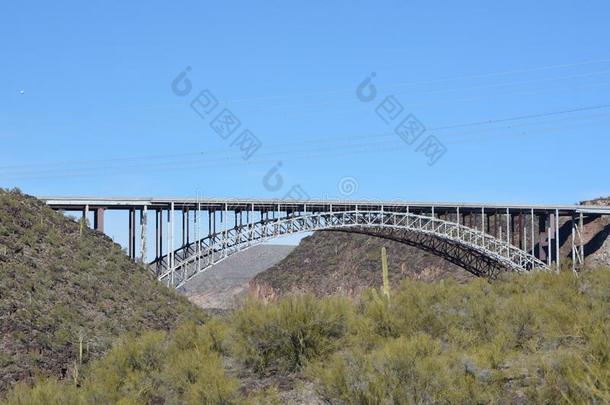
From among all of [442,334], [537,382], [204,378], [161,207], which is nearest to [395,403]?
[537,382]

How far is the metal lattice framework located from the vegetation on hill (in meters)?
29.6

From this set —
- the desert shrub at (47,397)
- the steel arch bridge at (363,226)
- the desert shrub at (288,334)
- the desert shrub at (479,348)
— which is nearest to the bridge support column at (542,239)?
the steel arch bridge at (363,226)

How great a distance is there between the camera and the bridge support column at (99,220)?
1751 inches

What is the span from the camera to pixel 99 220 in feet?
147

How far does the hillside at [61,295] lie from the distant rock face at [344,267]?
45.5m

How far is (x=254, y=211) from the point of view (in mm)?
52906

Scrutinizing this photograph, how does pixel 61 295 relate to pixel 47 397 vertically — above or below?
above

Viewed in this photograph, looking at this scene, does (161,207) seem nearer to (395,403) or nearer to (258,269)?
(395,403)

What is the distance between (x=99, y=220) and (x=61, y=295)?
14.9m

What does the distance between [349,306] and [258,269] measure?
114 m

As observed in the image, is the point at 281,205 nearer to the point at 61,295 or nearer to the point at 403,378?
the point at 61,295

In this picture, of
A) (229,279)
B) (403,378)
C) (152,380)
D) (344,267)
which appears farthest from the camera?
(229,279)

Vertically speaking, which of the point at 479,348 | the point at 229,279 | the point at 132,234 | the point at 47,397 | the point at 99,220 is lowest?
the point at 47,397

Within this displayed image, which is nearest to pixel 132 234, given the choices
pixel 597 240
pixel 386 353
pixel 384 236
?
pixel 384 236
